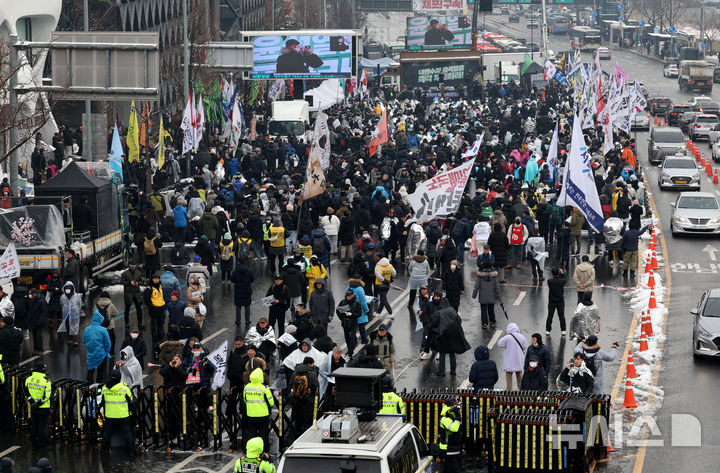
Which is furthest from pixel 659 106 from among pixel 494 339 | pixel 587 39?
pixel 587 39

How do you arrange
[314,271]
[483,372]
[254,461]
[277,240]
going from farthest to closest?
1. [277,240]
2. [314,271]
3. [483,372]
4. [254,461]

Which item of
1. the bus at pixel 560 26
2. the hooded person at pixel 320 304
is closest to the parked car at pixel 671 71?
the bus at pixel 560 26

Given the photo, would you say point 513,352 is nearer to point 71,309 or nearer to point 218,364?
point 218,364

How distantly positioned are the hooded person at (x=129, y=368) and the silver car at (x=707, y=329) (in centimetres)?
980

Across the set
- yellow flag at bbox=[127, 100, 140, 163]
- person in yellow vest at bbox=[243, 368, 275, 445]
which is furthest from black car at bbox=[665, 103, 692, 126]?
person in yellow vest at bbox=[243, 368, 275, 445]

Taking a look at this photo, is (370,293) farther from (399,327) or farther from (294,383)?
(294,383)

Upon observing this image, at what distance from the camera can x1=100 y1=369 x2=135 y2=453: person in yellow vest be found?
18.3 m

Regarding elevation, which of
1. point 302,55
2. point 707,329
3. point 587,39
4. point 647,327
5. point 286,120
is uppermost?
point 302,55

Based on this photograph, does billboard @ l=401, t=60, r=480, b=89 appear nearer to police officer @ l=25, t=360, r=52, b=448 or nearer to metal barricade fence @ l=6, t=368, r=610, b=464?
metal barricade fence @ l=6, t=368, r=610, b=464

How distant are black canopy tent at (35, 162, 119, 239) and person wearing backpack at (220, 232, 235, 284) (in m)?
2.67

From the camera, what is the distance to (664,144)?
173ft

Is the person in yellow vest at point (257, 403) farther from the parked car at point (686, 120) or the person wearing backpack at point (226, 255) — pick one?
the parked car at point (686, 120)

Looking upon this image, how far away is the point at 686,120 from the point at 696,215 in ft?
105

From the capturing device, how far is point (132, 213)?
115 ft
